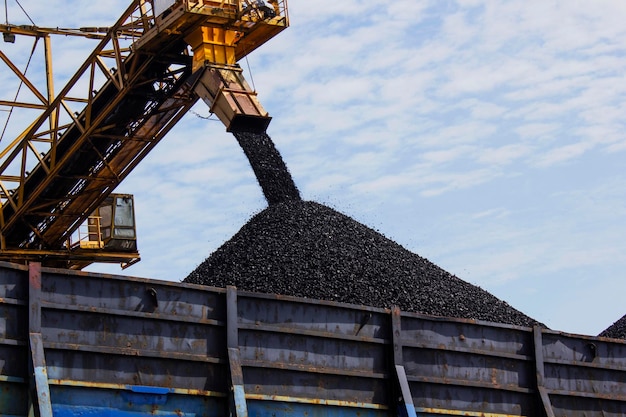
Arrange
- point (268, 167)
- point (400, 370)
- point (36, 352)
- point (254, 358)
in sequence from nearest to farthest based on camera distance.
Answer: point (36, 352)
point (254, 358)
point (400, 370)
point (268, 167)

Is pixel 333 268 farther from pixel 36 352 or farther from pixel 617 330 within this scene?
pixel 36 352

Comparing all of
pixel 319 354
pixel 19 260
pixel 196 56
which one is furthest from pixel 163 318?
pixel 19 260

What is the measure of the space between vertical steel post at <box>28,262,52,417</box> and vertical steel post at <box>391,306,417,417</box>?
3.24m

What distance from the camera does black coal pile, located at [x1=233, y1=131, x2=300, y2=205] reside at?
16641 mm

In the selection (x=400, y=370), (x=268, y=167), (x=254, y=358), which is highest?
(x=268, y=167)

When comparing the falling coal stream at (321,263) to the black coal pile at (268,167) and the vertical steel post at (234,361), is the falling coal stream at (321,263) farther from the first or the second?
the vertical steel post at (234,361)

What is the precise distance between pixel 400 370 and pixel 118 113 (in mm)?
7791

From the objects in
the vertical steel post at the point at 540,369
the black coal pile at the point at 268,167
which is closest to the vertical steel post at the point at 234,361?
the vertical steel post at the point at 540,369

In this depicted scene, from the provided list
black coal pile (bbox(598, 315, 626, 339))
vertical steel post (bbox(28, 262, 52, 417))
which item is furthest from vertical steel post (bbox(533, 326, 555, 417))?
black coal pile (bbox(598, 315, 626, 339))

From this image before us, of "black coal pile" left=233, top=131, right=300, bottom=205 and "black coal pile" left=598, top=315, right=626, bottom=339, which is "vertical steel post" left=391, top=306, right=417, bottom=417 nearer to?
"black coal pile" left=233, top=131, right=300, bottom=205

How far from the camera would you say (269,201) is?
60.3ft

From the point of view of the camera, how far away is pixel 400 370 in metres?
9.72

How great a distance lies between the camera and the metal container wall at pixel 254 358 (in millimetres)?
8250

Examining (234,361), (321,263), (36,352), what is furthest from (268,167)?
(36,352)
